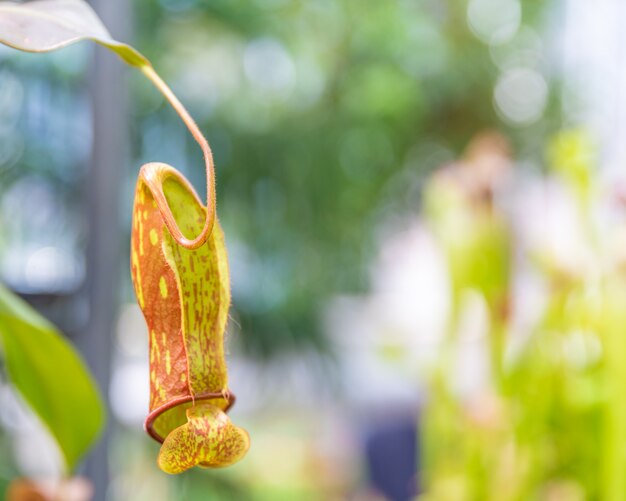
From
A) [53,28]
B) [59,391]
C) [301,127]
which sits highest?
[301,127]

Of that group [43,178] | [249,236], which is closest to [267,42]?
[249,236]

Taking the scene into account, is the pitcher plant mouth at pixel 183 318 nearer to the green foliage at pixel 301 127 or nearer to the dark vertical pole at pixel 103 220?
the dark vertical pole at pixel 103 220

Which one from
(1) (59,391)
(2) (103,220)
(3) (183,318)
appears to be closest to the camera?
(3) (183,318)

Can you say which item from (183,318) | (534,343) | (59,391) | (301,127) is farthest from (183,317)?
(301,127)

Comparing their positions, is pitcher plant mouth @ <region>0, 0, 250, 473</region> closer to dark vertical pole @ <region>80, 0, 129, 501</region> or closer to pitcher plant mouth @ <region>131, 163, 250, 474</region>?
pitcher plant mouth @ <region>131, 163, 250, 474</region>

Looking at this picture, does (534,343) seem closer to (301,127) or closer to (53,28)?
(53,28)

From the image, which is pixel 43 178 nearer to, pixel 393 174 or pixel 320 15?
pixel 320 15

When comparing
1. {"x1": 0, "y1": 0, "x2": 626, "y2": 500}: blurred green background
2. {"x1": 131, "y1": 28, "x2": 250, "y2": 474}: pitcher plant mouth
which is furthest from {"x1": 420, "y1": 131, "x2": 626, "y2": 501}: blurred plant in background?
{"x1": 131, "y1": 28, "x2": 250, "y2": 474}: pitcher plant mouth
